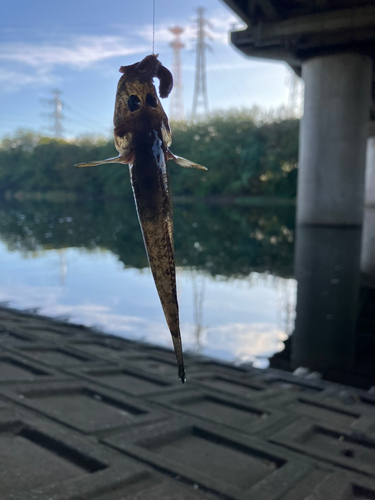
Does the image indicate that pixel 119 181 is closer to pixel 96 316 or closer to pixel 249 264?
pixel 249 264

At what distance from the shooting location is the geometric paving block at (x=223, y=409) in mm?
5316

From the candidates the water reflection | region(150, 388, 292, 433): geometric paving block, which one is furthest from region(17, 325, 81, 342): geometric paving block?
the water reflection

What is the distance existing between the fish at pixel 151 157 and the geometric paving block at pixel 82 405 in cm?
380

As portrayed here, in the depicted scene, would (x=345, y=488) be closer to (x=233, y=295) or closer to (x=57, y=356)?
(x=57, y=356)

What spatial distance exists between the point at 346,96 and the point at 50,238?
674 inches

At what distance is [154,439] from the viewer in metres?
4.66

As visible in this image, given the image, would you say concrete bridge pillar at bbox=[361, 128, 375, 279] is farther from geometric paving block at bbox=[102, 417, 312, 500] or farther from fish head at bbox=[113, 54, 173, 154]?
fish head at bbox=[113, 54, 173, 154]

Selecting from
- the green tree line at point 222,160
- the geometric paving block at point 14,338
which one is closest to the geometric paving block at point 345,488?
the geometric paving block at point 14,338

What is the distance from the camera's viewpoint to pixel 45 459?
156 inches

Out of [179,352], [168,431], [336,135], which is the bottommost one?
[168,431]

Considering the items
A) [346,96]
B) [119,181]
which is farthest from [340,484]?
[119,181]

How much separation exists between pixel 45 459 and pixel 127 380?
257cm

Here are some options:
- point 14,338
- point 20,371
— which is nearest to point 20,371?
point 20,371

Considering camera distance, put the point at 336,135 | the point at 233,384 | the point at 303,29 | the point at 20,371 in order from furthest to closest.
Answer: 1. the point at 336,135
2. the point at 303,29
3. the point at 233,384
4. the point at 20,371
